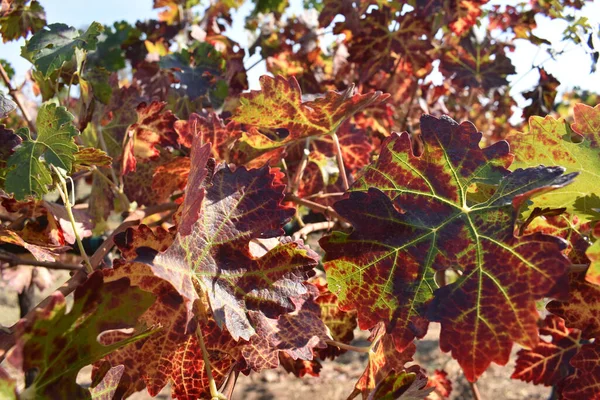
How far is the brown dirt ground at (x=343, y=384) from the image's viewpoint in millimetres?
4359

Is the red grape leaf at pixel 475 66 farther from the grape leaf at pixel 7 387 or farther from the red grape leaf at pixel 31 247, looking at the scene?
the grape leaf at pixel 7 387

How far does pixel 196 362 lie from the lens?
828 millimetres

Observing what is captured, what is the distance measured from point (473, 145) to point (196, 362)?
488 mm

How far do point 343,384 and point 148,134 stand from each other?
3.86 m

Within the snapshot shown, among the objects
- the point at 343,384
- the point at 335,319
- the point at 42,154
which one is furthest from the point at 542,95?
the point at 343,384

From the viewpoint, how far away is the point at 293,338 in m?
0.77

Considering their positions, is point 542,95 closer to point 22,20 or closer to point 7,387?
point 22,20

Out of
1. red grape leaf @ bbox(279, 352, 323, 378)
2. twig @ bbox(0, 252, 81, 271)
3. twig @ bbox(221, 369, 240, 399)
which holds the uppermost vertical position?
twig @ bbox(0, 252, 81, 271)

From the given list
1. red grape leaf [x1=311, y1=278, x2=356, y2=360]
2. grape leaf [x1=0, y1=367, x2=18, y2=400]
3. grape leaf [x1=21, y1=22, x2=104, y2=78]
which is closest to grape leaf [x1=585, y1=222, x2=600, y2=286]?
grape leaf [x1=0, y1=367, x2=18, y2=400]

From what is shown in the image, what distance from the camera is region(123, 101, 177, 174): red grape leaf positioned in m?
1.19

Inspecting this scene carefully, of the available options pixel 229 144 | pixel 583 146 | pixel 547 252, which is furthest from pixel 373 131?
pixel 547 252

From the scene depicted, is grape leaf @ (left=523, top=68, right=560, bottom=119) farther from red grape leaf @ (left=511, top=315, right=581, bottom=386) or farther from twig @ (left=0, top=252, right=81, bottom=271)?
twig @ (left=0, top=252, right=81, bottom=271)

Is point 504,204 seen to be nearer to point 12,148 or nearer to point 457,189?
point 457,189

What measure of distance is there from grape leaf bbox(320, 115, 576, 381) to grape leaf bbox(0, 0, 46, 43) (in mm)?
1159
